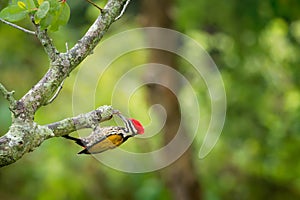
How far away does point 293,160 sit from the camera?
5320mm

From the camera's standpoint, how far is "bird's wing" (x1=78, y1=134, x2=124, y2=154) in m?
1.31

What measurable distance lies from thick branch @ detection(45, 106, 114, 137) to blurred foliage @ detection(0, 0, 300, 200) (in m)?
3.17

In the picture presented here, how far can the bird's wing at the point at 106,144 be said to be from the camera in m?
1.31

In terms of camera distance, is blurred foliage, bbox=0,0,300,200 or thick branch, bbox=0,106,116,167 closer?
thick branch, bbox=0,106,116,167

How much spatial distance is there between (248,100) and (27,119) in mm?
4082

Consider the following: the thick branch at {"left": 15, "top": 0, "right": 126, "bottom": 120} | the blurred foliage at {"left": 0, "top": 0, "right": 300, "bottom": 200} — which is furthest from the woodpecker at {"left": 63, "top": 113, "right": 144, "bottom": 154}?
the blurred foliage at {"left": 0, "top": 0, "right": 300, "bottom": 200}

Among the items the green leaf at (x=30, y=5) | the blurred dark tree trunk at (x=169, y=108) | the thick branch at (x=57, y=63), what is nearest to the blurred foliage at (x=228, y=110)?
the blurred dark tree trunk at (x=169, y=108)

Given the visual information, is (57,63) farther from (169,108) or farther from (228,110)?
(228,110)

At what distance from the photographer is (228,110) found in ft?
17.4

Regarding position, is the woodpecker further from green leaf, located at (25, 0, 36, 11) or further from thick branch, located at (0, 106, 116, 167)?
green leaf, located at (25, 0, 36, 11)

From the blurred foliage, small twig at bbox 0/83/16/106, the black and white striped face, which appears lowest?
the blurred foliage

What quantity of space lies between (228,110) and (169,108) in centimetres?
66

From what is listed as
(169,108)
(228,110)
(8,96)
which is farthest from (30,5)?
(228,110)

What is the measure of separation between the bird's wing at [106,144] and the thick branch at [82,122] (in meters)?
0.04
